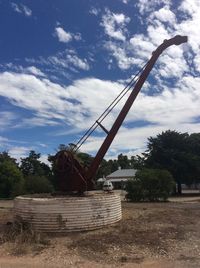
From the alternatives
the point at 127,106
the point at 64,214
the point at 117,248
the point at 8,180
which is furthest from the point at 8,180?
the point at 117,248

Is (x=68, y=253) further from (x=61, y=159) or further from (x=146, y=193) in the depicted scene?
(x=146, y=193)

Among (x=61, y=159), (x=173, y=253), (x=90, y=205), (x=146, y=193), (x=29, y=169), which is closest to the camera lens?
(x=173, y=253)

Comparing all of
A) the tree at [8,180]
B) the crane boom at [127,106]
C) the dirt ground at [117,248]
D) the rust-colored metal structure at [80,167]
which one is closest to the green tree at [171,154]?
the tree at [8,180]

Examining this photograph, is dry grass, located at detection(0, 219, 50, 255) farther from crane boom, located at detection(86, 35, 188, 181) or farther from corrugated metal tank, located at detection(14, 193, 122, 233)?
crane boom, located at detection(86, 35, 188, 181)

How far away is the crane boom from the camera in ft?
Answer: 59.8

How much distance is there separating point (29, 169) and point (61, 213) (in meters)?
64.7

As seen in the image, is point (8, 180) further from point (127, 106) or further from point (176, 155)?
point (127, 106)

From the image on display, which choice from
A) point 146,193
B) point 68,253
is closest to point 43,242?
point 68,253

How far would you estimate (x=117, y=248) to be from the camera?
39.7 feet

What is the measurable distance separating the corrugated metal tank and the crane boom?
282 cm

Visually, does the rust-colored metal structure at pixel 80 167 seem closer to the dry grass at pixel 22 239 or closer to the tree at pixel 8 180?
the dry grass at pixel 22 239

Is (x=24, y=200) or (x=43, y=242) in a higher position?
(x=24, y=200)

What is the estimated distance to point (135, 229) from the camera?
1480cm

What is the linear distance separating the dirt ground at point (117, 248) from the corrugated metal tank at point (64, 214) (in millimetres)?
411
